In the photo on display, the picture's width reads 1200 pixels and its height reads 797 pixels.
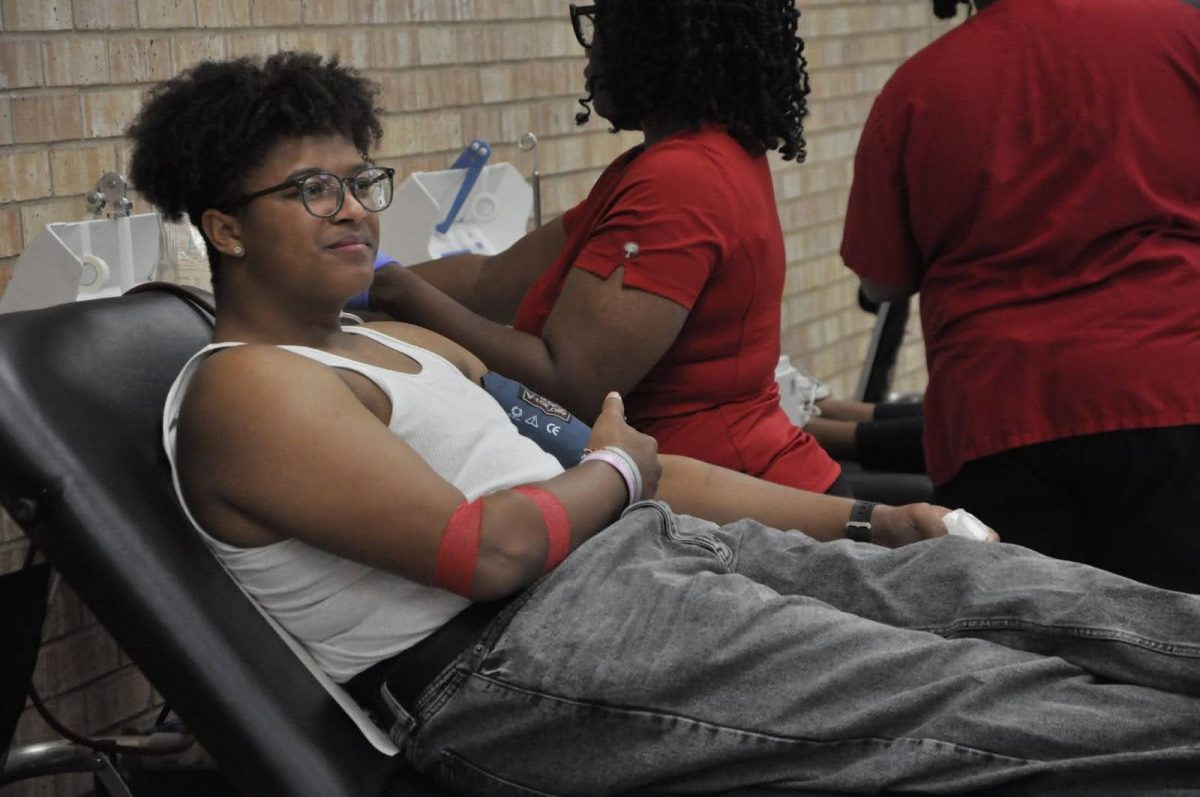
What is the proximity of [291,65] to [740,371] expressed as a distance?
34.3 inches

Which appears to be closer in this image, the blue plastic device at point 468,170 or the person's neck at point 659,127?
the person's neck at point 659,127

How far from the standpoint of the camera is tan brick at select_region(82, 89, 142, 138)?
2.57m

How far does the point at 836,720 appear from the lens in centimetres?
157

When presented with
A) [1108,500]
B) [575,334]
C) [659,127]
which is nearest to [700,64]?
[659,127]

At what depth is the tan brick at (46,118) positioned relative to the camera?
95.8 inches

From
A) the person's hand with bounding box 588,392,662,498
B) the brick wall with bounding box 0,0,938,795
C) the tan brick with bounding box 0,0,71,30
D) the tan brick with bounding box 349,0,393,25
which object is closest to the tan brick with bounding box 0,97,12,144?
the brick wall with bounding box 0,0,938,795

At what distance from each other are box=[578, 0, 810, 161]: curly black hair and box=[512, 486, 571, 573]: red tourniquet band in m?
0.88

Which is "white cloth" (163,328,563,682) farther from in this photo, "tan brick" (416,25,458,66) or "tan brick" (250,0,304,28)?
"tan brick" (416,25,458,66)

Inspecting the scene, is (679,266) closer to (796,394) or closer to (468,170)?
(468,170)

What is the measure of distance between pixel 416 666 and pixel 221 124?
2.26ft

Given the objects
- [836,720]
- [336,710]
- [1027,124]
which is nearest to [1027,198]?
[1027,124]

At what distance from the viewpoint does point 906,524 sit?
6.75 feet

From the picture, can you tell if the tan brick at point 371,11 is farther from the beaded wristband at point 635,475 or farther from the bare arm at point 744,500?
the beaded wristband at point 635,475

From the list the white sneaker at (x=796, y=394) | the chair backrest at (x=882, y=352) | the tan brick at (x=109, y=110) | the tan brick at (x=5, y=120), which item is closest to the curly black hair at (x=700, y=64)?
the tan brick at (x=109, y=110)
